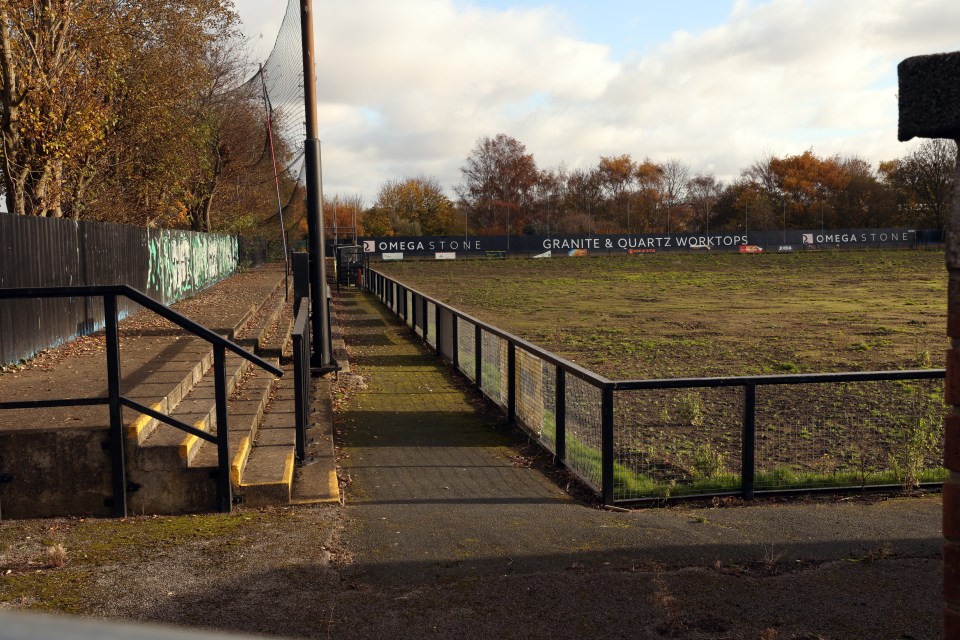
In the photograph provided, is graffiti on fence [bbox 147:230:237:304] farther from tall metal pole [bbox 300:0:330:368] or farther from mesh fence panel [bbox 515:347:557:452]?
mesh fence panel [bbox 515:347:557:452]

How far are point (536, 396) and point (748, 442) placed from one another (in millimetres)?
2378

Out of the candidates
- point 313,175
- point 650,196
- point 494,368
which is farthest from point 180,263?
point 650,196

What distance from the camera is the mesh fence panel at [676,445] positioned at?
260 inches

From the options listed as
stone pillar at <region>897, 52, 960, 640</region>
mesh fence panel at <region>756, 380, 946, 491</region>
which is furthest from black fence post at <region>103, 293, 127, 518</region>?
stone pillar at <region>897, 52, 960, 640</region>

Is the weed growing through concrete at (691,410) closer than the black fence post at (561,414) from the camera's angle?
No

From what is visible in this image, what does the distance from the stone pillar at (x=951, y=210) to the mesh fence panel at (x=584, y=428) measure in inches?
171

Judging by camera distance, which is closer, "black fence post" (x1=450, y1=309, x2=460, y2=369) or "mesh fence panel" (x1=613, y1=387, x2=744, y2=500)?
"mesh fence panel" (x1=613, y1=387, x2=744, y2=500)

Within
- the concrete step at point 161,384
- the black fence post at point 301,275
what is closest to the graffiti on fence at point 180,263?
the black fence post at point 301,275

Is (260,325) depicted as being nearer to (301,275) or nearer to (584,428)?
(301,275)

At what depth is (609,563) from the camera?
4.78 meters

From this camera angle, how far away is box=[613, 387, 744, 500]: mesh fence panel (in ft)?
21.7

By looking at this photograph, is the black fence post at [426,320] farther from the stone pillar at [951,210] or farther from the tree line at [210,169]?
the stone pillar at [951,210]

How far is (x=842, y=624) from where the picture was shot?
13.0 feet

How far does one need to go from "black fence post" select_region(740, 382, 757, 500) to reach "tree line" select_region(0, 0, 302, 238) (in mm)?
10917
